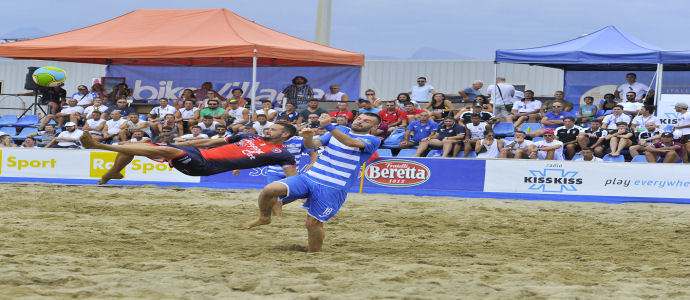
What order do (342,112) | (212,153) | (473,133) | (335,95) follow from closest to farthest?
(212,153) < (473,133) < (342,112) < (335,95)

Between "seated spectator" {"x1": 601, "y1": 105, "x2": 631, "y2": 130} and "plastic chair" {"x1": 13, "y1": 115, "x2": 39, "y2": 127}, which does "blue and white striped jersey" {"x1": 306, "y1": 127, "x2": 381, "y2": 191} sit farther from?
"plastic chair" {"x1": 13, "y1": 115, "x2": 39, "y2": 127}

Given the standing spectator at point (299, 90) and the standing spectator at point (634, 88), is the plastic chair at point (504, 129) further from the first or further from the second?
the standing spectator at point (299, 90)

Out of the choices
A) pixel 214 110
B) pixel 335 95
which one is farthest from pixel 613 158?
pixel 214 110

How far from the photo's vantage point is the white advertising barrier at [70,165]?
14305 millimetres

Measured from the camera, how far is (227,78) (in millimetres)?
18984

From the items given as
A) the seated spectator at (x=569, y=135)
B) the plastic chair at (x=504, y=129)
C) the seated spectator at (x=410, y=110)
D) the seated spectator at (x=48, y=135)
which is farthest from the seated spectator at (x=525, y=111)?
the seated spectator at (x=48, y=135)

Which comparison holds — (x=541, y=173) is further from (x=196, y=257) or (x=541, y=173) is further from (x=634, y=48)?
(x=196, y=257)

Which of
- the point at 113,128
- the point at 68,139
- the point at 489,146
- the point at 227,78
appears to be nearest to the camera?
the point at 489,146

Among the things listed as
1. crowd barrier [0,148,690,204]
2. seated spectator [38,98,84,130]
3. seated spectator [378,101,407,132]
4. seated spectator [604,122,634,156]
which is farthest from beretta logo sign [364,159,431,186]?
seated spectator [38,98,84,130]

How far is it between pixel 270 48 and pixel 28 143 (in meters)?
5.17

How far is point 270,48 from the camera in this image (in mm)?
16016

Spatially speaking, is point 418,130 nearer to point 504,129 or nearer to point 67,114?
point 504,129

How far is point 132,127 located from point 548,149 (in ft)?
26.3

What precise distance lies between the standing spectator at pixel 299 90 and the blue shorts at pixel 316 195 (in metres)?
10.7
